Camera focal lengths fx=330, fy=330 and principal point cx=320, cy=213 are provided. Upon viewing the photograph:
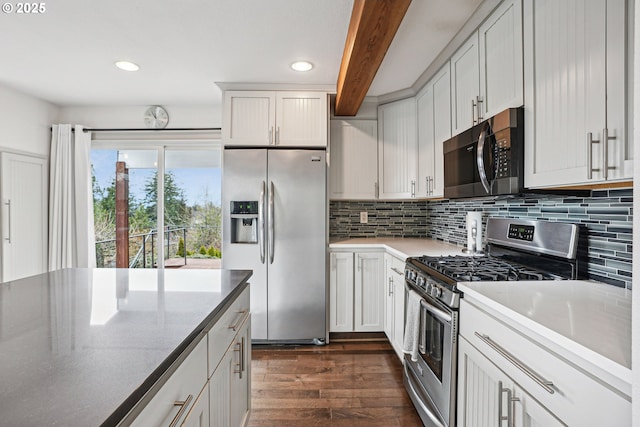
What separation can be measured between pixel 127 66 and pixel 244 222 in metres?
1.58

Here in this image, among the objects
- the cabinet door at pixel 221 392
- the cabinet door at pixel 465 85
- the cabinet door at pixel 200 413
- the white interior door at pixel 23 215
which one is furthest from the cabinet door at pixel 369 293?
the white interior door at pixel 23 215

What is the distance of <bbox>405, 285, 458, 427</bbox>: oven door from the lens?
59.1 inches

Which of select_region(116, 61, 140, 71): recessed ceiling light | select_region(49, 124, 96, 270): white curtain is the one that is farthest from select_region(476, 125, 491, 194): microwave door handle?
select_region(49, 124, 96, 270): white curtain

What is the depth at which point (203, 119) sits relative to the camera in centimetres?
372

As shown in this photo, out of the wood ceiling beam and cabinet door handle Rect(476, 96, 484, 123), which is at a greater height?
the wood ceiling beam

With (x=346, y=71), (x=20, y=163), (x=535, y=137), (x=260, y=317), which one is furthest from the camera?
(x=20, y=163)

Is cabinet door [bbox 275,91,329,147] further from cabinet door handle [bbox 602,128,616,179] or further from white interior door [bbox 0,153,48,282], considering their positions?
white interior door [bbox 0,153,48,282]

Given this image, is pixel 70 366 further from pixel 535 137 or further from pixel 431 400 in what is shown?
pixel 535 137

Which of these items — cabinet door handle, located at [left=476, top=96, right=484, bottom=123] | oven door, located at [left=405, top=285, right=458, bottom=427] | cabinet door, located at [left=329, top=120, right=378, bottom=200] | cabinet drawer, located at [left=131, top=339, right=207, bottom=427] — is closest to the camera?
cabinet drawer, located at [left=131, top=339, right=207, bottom=427]

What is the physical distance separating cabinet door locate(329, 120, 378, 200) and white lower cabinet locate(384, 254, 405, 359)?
79 centimetres

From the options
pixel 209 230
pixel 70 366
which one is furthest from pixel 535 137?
pixel 209 230

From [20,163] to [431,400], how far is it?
4215 mm

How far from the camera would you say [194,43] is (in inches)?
91.0

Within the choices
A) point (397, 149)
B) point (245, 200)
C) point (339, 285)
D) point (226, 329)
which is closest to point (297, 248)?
point (339, 285)
